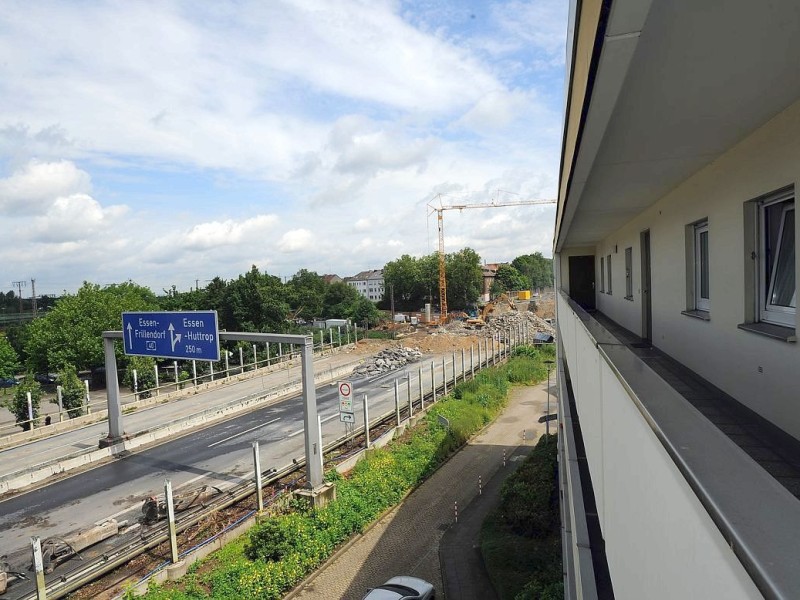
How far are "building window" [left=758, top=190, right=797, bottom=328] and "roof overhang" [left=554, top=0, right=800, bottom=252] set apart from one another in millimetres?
637

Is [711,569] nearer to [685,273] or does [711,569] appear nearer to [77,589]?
[685,273]

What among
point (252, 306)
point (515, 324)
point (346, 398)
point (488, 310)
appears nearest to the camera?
point (346, 398)

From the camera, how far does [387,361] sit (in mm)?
39781

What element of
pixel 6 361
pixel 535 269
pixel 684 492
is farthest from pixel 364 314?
pixel 535 269

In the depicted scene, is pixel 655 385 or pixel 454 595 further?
pixel 454 595

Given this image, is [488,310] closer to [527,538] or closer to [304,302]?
[304,302]

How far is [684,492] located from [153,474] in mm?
19186

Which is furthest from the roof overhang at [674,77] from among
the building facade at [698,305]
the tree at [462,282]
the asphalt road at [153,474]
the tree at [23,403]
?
the tree at [462,282]

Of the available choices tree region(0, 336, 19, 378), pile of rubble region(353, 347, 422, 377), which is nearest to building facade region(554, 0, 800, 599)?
pile of rubble region(353, 347, 422, 377)

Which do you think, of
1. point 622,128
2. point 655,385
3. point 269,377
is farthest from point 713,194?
point 269,377

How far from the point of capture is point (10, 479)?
1614 cm

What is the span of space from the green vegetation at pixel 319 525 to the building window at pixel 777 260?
36.2ft

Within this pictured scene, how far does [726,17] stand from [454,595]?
12.2m

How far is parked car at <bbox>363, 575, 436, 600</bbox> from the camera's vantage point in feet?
33.4
